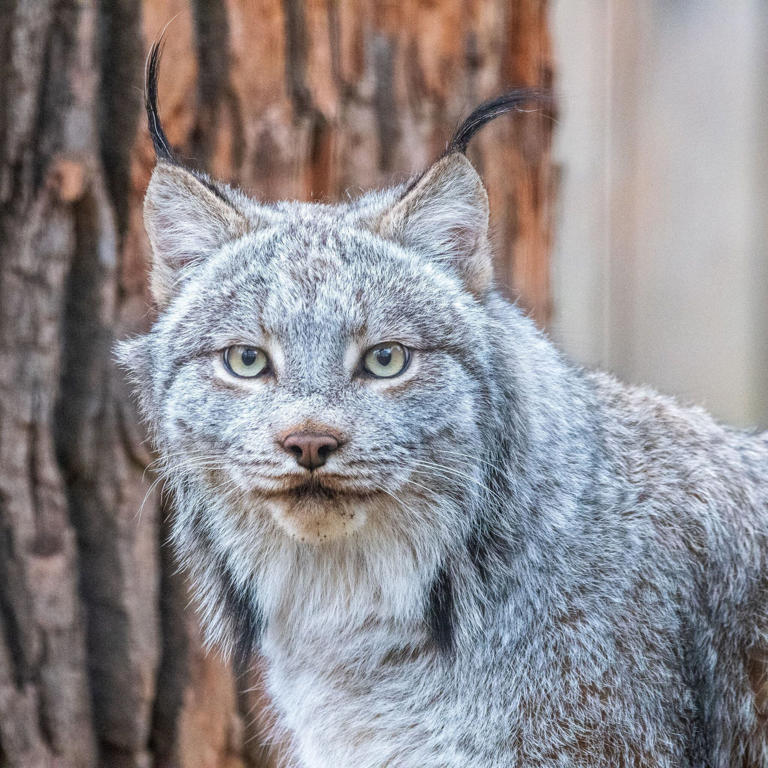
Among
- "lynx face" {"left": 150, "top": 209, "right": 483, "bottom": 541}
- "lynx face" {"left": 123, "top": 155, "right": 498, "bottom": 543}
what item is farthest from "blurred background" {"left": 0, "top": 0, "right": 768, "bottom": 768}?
"lynx face" {"left": 150, "top": 209, "right": 483, "bottom": 541}

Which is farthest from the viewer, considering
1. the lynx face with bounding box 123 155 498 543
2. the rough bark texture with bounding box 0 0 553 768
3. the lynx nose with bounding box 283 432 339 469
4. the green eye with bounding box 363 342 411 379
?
the rough bark texture with bounding box 0 0 553 768

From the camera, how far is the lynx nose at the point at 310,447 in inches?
104

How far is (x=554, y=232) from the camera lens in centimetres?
544

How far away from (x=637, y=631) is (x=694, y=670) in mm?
230

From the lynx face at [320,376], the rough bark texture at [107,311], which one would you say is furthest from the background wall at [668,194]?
the lynx face at [320,376]

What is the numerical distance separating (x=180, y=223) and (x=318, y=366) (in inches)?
28.7

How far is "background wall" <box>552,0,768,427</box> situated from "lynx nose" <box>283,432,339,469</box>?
147 inches

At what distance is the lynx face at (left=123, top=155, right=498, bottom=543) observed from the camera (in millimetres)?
2775

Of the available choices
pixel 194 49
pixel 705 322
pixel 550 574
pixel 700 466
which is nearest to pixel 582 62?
pixel 705 322

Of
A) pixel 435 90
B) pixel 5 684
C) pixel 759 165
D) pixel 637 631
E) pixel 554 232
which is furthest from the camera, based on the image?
pixel 759 165

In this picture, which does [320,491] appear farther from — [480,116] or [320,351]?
[480,116]

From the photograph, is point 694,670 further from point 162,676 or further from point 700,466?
point 162,676

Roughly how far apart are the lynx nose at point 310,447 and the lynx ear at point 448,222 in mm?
787

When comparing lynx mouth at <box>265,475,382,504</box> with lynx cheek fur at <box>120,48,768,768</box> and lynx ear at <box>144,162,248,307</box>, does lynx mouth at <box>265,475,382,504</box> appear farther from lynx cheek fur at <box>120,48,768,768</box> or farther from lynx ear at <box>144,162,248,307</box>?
lynx ear at <box>144,162,248,307</box>
